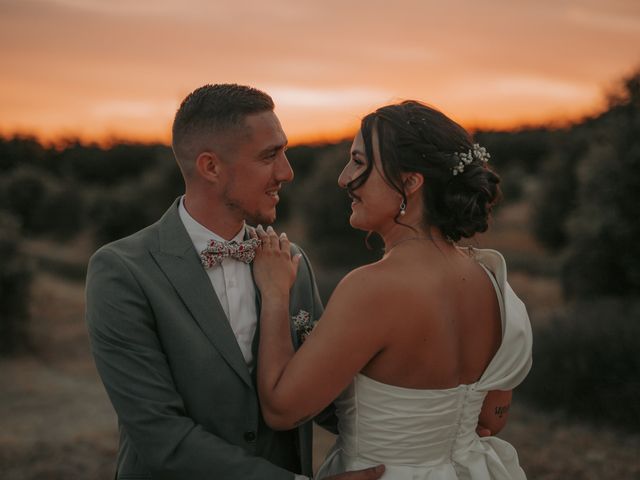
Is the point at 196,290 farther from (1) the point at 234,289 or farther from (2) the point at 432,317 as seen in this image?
(2) the point at 432,317

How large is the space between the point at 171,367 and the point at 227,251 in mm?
547

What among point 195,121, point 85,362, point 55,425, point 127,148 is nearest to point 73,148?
point 127,148

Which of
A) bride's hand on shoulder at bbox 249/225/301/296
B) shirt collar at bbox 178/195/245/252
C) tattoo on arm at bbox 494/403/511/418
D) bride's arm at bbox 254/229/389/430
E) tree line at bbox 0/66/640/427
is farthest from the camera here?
tree line at bbox 0/66/640/427

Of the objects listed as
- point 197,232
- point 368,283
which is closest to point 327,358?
point 368,283

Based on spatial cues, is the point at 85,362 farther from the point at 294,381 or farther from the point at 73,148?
the point at 73,148

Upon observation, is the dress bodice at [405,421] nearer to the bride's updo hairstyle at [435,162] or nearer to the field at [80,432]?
the bride's updo hairstyle at [435,162]

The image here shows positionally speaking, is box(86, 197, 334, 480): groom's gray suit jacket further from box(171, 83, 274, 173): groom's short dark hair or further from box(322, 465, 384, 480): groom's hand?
box(171, 83, 274, 173): groom's short dark hair

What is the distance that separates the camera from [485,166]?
2941mm

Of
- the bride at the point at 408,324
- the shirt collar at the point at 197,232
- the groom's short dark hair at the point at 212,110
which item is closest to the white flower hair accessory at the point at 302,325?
the bride at the point at 408,324

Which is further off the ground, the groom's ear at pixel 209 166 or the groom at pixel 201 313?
the groom's ear at pixel 209 166

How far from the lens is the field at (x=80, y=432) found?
686 cm

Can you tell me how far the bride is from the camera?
2.59 metres

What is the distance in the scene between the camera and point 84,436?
777 cm

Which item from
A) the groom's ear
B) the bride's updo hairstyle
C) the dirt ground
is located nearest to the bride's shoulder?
the bride's updo hairstyle
